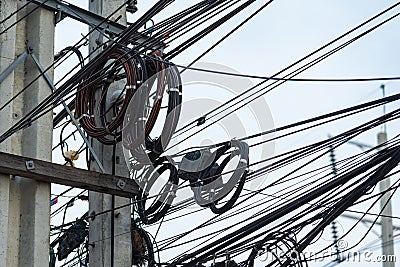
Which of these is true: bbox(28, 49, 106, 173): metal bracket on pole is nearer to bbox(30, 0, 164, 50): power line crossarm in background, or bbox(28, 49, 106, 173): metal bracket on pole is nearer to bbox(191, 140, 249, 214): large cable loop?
bbox(30, 0, 164, 50): power line crossarm in background

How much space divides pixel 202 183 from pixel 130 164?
823 millimetres

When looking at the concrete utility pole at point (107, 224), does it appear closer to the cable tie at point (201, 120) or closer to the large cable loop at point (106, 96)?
the large cable loop at point (106, 96)

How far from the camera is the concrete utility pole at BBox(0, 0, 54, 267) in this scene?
934 centimetres

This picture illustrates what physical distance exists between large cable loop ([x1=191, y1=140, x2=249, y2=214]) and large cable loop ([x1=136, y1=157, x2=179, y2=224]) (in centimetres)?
26

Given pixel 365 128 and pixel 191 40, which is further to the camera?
pixel 191 40

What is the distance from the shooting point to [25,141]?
9711 millimetres

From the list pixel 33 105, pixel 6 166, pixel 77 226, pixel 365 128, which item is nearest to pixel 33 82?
pixel 33 105

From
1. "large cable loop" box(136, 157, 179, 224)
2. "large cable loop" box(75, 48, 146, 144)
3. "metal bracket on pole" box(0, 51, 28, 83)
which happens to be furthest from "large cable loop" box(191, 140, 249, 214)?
"metal bracket on pole" box(0, 51, 28, 83)

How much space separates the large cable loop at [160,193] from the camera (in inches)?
388

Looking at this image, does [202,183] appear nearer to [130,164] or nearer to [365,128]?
[130,164]

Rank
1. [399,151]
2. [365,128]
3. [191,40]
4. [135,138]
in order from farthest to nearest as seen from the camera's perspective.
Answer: [135,138], [191,40], [365,128], [399,151]

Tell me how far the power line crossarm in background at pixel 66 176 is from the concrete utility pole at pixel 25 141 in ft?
0.59

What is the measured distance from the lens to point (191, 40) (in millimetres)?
8883

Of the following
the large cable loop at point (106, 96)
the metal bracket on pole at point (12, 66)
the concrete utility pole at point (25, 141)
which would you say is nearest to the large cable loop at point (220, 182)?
the large cable loop at point (106, 96)
